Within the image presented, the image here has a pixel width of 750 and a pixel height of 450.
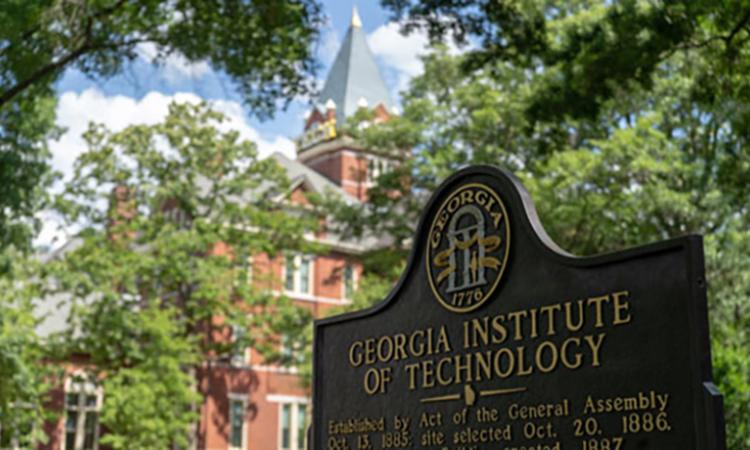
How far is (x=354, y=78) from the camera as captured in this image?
229ft

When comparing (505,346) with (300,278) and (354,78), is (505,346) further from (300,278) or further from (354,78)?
(354,78)

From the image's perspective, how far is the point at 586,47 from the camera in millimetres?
11977

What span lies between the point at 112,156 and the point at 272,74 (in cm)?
1905

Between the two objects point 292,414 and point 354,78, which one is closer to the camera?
point 292,414

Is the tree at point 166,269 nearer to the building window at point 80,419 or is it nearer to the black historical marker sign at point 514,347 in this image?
the building window at point 80,419

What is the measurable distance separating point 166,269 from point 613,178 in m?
13.9

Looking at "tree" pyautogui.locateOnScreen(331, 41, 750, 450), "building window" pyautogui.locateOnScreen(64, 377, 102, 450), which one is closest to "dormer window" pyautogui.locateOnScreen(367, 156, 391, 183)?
"tree" pyautogui.locateOnScreen(331, 41, 750, 450)

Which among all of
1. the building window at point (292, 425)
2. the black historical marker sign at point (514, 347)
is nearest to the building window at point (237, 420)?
the building window at point (292, 425)

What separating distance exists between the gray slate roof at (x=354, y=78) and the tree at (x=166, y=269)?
34124mm

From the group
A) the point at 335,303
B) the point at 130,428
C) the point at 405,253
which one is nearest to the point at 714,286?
the point at 405,253

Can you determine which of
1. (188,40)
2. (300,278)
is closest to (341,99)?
(300,278)

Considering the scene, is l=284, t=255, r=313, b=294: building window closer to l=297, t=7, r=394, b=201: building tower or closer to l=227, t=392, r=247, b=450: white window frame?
l=227, t=392, r=247, b=450: white window frame

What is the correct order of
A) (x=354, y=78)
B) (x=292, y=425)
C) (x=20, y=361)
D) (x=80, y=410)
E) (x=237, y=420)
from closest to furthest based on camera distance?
(x=20, y=361)
(x=80, y=410)
(x=237, y=420)
(x=292, y=425)
(x=354, y=78)

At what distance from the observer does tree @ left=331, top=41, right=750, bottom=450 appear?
74.3ft
